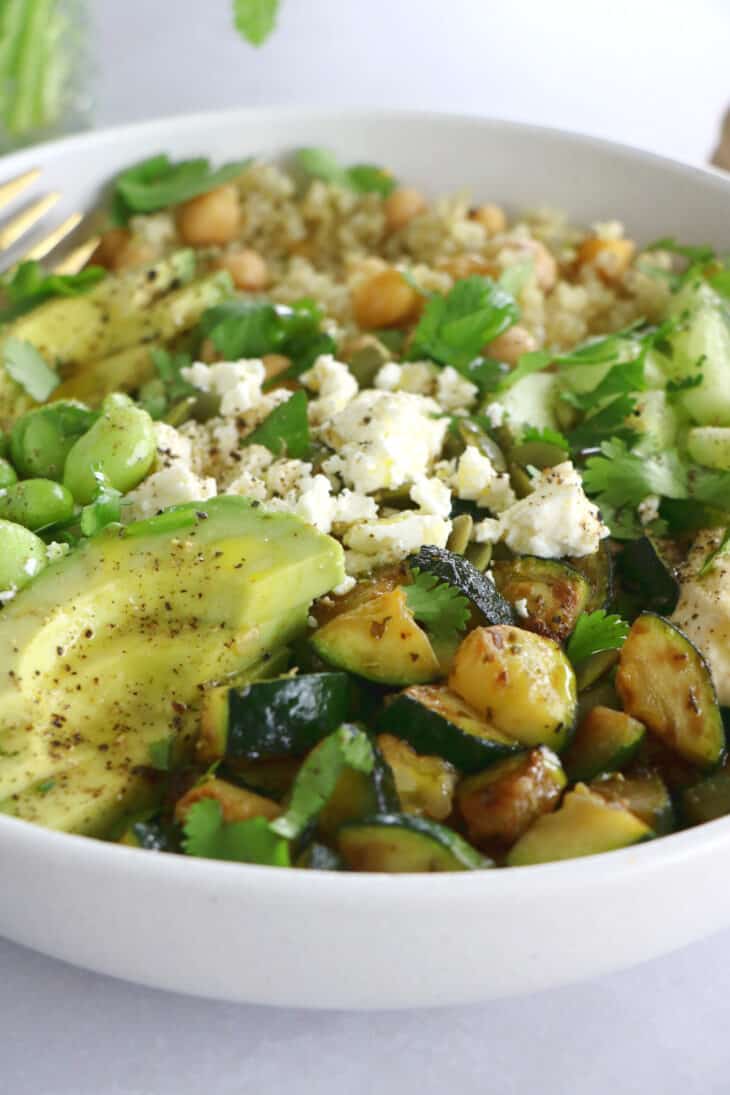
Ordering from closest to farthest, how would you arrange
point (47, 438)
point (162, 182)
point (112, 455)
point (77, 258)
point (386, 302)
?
point (112, 455)
point (47, 438)
point (386, 302)
point (77, 258)
point (162, 182)

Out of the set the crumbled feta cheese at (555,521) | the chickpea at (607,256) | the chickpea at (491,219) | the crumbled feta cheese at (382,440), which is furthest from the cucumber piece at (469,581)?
the chickpea at (491,219)

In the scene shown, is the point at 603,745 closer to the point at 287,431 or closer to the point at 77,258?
the point at 287,431

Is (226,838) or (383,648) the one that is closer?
(226,838)

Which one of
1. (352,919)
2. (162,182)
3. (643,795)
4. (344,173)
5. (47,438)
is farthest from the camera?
(344,173)

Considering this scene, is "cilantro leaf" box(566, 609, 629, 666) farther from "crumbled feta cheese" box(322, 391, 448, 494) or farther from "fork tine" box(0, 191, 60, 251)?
"fork tine" box(0, 191, 60, 251)

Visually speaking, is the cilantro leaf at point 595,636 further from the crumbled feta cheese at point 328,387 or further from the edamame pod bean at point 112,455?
the edamame pod bean at point 112,455

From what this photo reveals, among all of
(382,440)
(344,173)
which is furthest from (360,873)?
(344,173)

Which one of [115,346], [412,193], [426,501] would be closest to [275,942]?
[426,501]
